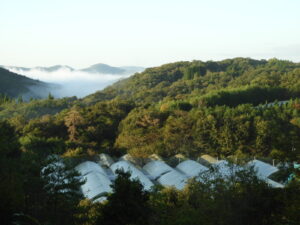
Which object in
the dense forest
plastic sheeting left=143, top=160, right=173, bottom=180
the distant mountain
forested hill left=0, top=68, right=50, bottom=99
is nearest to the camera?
the dense forest

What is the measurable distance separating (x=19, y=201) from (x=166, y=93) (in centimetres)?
10547

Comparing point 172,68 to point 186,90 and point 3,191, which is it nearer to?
point 186,90

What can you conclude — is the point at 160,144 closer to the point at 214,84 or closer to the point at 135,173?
the point at 135,173

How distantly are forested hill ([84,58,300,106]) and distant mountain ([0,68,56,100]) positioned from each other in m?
33.6

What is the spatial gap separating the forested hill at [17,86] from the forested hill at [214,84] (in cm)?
3348

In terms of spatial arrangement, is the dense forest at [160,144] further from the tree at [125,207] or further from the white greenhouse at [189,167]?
the white greenhouse at [189,167]

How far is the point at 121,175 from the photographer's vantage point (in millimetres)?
17531

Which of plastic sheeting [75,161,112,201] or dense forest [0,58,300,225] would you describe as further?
plastic sheeting [75,161,112,201]

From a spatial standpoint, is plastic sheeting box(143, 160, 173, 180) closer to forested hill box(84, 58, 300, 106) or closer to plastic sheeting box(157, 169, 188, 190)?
plastic sheeting box(157, 169, 188, 190)

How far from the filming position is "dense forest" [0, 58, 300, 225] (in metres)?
15.8

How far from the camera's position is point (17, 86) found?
15575 cm

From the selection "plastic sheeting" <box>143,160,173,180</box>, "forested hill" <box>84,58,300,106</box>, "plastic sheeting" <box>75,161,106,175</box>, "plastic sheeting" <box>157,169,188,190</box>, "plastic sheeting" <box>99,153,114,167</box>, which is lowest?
"forested hill" <box>84,58,300,106</box>

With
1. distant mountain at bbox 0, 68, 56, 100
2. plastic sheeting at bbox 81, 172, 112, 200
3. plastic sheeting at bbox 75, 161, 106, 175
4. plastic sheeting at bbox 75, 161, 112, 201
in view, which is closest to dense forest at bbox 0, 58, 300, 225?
plastic sheeting at bbox 75, 161, 106, 175

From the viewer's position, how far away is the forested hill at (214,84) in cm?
8624
